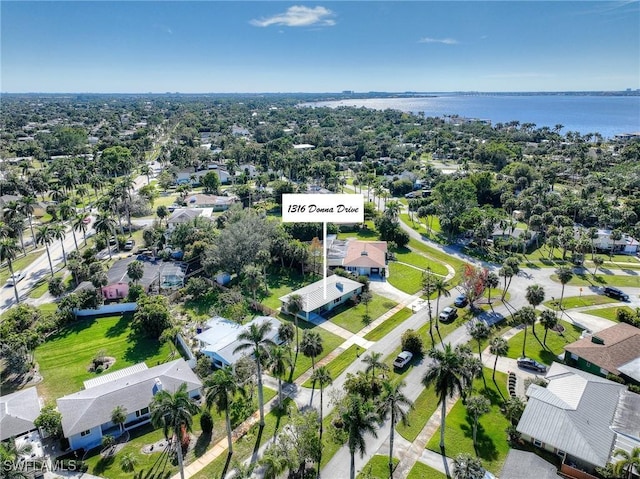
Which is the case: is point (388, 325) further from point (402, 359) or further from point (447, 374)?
point (447, 374)

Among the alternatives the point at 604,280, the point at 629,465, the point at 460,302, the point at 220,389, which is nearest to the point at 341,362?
the point at 220,389

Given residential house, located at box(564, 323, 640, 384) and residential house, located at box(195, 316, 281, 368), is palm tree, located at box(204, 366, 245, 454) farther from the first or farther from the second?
residential house, located at box(564, 323, 640, 384)

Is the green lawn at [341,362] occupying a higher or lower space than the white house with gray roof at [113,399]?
lower

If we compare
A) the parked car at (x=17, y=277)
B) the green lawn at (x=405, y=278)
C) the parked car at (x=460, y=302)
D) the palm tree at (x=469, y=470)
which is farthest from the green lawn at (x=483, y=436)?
the parked car at (x=17, y=277)

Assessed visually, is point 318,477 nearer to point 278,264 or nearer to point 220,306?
point 220,306

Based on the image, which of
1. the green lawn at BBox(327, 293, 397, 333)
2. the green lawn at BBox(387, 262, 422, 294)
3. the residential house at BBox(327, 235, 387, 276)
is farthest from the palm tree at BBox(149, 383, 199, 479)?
the residential house at BBox(327, 235, 387, 276)

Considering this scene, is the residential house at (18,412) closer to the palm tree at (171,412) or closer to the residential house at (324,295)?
the palm tree at (171,412)

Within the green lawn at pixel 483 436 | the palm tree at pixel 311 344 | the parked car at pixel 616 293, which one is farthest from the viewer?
the parked car at pixel 616 293
